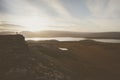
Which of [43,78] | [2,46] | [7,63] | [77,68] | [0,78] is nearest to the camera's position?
[0,78]

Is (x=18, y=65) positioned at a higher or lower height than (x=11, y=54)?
lower

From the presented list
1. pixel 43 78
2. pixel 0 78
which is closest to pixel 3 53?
pixel 0 78

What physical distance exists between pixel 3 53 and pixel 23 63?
11.1 feet

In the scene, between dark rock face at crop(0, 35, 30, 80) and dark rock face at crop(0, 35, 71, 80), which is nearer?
dark rock face at crop(0, 35, 71, 80)

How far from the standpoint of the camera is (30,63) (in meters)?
24.3

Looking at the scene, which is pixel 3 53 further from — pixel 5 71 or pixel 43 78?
pixel 43 78

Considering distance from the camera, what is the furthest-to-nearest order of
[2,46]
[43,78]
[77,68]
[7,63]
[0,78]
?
[77,68] → [2,46] → [7,63] → [43,78] → [0,78]

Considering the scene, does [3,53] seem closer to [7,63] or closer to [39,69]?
[7,63]

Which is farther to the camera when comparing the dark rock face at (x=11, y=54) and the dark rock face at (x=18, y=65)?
the dark rock face at (x=11, y=54)

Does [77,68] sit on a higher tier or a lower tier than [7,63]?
lower

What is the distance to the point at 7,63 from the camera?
2306cm

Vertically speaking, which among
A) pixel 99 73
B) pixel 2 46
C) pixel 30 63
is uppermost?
pixel 2 46

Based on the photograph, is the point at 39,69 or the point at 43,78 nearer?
the point at 43,78

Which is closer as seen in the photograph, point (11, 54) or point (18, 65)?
point (18, 65)
